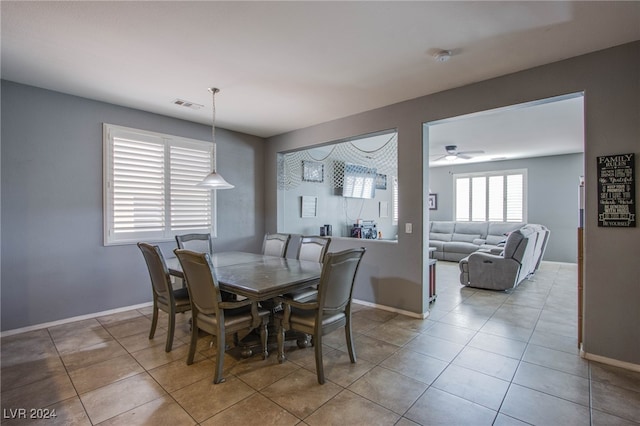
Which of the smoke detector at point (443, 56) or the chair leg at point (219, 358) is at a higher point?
the smoke detector at point (443, 56)

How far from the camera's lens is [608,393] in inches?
81.5

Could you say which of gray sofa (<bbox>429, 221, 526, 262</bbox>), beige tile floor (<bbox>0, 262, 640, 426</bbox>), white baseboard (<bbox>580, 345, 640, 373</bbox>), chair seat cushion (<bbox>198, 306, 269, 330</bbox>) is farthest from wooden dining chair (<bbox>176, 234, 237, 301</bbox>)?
→ gray sofa (<bbox>429, 221, 526, 262</bbox>)

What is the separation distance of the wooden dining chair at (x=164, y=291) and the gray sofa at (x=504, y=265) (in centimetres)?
432

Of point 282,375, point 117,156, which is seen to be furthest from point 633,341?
point 117,156

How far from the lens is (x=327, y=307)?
229 cm

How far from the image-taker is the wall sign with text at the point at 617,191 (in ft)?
7.79

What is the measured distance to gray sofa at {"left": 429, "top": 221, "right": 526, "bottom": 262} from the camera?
23.8 feet

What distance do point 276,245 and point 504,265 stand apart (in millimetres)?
3543

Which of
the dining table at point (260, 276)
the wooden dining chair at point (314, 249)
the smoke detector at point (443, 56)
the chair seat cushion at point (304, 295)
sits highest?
the smoke detector at point (443, 56)

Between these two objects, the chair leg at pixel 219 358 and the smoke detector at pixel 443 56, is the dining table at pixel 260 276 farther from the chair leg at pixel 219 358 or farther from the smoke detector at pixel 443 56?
the smoke detector at pixel 443 56

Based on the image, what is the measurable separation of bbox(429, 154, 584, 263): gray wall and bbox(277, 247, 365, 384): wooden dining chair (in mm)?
7037

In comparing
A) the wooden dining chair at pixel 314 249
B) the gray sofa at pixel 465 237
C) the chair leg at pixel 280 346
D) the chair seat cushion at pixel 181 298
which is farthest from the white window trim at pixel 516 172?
the chair seat cushion at pixel 181 298

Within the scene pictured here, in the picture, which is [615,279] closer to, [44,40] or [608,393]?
[608,393]

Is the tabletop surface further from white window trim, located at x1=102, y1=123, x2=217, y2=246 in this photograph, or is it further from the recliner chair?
the recliner chair
